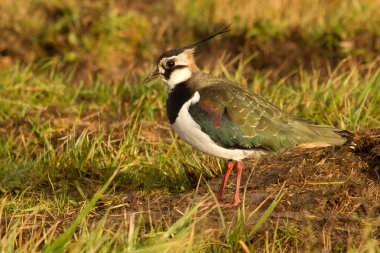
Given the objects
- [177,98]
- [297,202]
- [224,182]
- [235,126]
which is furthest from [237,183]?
[177,98]

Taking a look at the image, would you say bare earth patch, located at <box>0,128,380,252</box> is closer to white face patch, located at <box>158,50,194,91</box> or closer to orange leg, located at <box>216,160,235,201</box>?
orange leg, located at <box>216,160,235,201</box>

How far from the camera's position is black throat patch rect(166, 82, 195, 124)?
5844 mm

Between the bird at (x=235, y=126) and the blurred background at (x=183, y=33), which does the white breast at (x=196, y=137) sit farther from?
the blurred background at (x=183, y=33)

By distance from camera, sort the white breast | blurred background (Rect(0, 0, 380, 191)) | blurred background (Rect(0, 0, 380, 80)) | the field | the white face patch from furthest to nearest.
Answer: blurred background (Rect(0, 0, 380, 80))
blurred background (Rect(0, 0, 380, 191))
the white face patch
the white breast
the field

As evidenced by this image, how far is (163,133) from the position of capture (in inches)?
296

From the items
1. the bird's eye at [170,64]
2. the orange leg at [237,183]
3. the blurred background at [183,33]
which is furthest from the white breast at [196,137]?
the blurred background at [183,33]

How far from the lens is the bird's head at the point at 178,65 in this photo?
20.1ft

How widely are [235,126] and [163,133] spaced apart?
6.12 ft

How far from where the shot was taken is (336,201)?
5422mm

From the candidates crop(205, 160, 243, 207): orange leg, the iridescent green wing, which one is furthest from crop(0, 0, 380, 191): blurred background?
the iridescent green wing

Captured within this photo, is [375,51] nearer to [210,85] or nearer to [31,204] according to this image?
[210,85]

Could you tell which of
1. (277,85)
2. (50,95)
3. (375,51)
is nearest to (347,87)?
(277,85)

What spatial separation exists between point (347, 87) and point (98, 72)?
3389 mm

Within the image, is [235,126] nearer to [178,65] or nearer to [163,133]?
[178,65]
